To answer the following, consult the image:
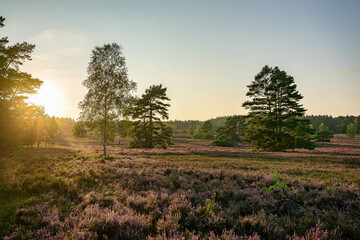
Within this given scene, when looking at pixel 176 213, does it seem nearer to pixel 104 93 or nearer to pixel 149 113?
pixel 104 93

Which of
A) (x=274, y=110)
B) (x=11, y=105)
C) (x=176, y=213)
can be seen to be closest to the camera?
(x=176, y=213)

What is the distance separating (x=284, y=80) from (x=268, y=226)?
34.9 meters

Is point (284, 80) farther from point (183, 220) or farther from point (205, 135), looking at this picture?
point (205, 135)

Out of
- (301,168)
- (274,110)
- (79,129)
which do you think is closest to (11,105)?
(79,129)

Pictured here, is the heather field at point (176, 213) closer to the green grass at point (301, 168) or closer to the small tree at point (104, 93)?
the green grass at point (301, 168)

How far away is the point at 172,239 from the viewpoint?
326 centimetres

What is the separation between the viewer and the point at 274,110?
32.7m

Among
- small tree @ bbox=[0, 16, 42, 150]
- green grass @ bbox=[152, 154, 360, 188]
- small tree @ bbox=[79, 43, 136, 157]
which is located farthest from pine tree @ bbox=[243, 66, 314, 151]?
small tree @ bbox=[0, 16, 42, 150]

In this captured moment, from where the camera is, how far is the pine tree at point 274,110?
32281mm

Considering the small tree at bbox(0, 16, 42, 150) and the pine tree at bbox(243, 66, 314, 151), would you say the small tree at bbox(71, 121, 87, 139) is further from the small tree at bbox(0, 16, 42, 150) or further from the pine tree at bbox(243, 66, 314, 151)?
the pine tree at bbox(243, 66, 314, 151)

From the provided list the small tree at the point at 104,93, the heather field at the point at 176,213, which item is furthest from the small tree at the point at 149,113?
the heather field at the point at 176,213

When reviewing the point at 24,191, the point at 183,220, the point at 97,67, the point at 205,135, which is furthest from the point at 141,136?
the point at 205,135

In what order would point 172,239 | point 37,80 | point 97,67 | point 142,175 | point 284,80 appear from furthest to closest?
point 284,80
point 37,80
point 97,67
point 142,175
point 172,239

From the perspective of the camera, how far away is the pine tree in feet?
106
